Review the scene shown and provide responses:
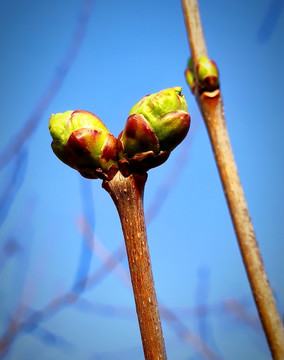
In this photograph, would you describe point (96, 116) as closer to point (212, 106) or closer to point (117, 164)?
point (117, 164)

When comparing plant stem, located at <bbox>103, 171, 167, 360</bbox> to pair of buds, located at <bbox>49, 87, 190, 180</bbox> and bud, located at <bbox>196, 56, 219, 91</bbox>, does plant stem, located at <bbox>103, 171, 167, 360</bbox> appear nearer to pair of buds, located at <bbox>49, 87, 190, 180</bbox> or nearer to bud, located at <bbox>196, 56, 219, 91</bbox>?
pair of buds, located at <bbox>49, 87, 190, 180</bbox>

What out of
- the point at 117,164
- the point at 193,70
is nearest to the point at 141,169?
the point at 117,164

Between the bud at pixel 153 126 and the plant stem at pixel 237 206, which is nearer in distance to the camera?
the plant stem at pixel 237 206

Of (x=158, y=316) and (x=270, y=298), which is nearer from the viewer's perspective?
(x=270, y=298)

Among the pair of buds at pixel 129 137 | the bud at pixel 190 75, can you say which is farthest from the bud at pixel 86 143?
the bud at pixel 190 75

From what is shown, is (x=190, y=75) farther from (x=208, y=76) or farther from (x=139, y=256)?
(x=139, y=256)

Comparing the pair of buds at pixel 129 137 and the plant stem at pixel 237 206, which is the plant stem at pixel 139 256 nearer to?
the pair of buds at pixel 129 137

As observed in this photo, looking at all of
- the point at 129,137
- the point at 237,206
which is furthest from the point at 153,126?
the point at 237,206
